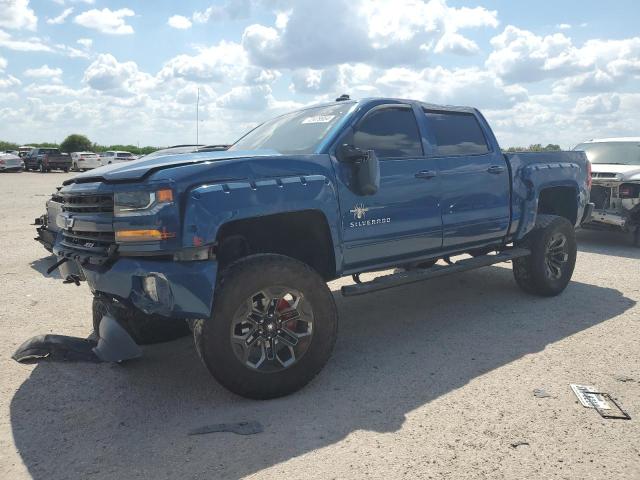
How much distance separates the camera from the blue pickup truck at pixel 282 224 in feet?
10.9

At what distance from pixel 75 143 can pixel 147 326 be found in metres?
62.3

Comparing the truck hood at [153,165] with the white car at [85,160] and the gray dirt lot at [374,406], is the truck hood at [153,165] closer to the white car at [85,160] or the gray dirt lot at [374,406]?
the gray dirt lot at [374,406]

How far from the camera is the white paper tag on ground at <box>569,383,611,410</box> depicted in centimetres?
346

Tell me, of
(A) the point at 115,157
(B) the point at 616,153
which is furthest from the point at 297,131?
(A) the point at 115,157

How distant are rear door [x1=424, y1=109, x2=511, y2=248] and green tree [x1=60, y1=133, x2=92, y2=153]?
61.7m

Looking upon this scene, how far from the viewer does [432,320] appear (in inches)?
211

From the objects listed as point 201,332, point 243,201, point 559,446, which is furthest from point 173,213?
point 559,446

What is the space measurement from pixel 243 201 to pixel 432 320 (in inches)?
106

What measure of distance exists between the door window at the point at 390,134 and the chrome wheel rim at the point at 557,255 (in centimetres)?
234

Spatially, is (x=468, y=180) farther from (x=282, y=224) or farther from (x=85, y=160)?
(x=85, y=160)

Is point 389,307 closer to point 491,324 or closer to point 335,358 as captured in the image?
point 491,324

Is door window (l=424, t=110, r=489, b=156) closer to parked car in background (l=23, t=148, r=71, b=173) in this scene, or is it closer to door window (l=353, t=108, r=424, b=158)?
door window (l=353, t=108, r=424, b=158)

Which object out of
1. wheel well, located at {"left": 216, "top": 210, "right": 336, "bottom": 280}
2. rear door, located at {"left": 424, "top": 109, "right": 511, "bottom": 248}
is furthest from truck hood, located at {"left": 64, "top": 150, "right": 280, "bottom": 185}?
rear door, located at {"left": 424, "top": 109, "right": 511, "bottom": 248}

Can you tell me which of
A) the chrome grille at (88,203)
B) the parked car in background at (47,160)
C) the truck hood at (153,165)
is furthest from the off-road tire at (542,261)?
the parked car in background at (47,160)
